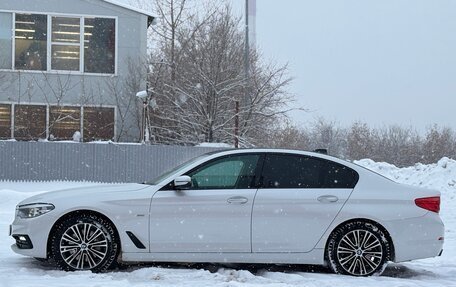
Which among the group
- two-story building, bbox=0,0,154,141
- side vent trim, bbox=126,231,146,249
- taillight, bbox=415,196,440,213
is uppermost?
two-story building, bbox=0,0,154,141

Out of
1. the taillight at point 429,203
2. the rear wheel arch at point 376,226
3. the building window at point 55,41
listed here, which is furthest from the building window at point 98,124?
the taillight at point 429,203

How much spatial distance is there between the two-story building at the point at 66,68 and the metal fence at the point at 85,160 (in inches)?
62.7

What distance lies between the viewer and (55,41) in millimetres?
21172

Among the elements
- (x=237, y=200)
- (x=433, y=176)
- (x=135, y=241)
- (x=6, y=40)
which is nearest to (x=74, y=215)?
(x=135, y=241)

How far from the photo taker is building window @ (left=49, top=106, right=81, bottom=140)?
68.8 ft

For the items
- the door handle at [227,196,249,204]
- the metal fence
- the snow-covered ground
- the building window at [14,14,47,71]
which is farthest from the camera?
the building window at [14,14,47,71]

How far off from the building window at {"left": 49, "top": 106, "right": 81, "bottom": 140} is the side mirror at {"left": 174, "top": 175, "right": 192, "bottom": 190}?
14.7 metres

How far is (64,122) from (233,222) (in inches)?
598

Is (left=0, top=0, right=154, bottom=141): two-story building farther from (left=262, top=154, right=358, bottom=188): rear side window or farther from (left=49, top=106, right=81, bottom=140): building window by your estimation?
(left=262, top=154, right=358, bottom=188): rear side window

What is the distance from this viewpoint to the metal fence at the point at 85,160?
19.0 metres

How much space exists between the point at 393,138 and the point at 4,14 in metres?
37.2

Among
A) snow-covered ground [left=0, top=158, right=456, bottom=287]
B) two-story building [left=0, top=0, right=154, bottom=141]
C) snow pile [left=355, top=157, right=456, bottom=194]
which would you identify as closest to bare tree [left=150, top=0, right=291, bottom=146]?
two-story building [left=0, top=0, right=154, bottom=141]

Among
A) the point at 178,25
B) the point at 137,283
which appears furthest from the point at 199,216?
the point at 178,25

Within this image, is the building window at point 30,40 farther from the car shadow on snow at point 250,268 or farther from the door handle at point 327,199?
the door handle at point 327,199
